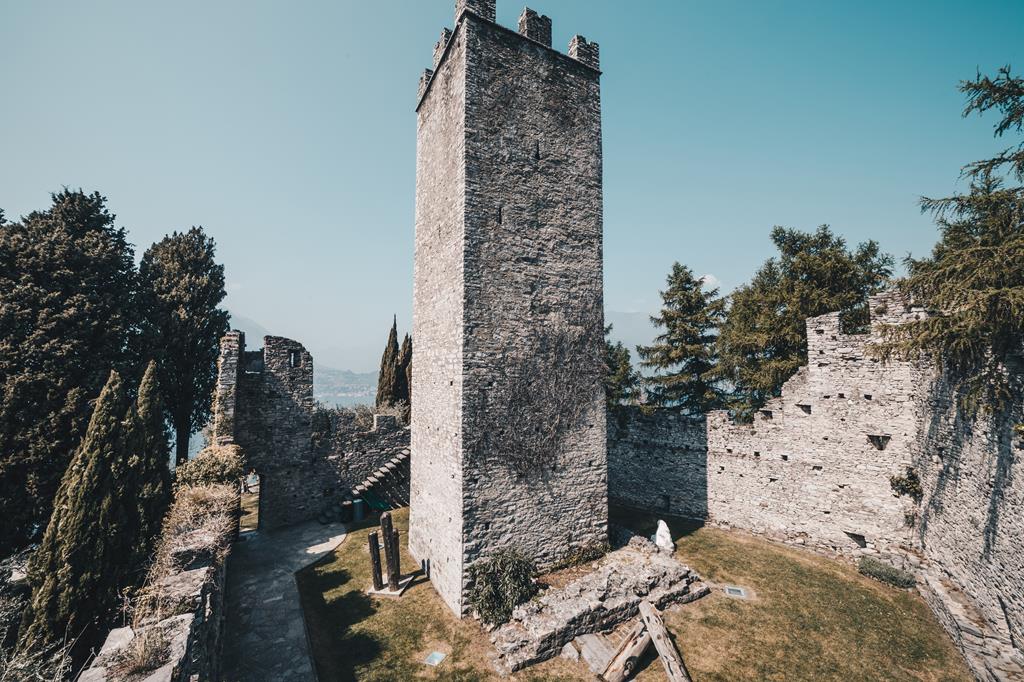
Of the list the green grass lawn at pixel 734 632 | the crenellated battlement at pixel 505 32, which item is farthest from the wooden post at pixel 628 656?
the crenellated battlement at pixel 505 32

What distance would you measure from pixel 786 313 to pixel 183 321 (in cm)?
2623

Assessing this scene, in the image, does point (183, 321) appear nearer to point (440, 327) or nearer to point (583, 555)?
point (440, 327)

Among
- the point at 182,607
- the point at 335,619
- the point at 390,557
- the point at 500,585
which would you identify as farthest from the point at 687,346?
→ the point at 182,607

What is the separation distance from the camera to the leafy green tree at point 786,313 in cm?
1720

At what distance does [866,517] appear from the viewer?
12945 mm

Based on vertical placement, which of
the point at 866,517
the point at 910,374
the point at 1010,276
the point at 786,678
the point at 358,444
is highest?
the point at 1010,276

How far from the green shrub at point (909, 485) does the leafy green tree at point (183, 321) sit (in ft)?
87.4

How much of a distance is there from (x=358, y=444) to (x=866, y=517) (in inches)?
715

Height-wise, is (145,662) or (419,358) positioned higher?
(419,358)

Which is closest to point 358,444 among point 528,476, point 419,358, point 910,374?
point 419,358

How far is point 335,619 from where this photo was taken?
34.2ft

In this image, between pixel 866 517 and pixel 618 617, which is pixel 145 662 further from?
pixel 866 517

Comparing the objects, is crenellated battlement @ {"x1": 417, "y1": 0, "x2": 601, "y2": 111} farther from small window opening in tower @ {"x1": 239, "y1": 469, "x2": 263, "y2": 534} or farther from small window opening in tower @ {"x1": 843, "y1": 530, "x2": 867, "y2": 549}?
small window opening in tower @ {"x1": 843, "y1": 530, "x2": 867, "y2": 549}

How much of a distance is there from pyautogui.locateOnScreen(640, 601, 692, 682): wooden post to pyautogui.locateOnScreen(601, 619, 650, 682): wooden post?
0.18m
